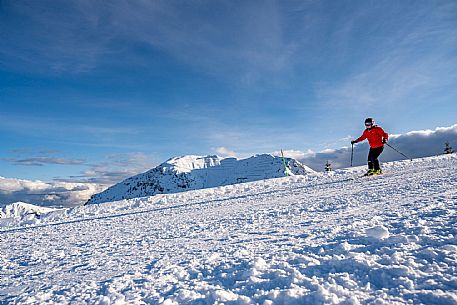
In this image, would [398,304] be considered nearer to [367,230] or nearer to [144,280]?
[367,230]

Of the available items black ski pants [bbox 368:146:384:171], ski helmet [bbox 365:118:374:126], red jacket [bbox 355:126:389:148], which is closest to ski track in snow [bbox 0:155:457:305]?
black ski pants [bbox 368:146:384:171]

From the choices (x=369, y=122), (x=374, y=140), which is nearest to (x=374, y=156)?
(x=374, y=140)

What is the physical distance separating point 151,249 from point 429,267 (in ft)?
11.9

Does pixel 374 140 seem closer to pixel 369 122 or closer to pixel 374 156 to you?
pixel 374 156

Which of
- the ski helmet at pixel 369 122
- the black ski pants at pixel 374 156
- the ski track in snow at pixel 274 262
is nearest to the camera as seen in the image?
the ski track in snow at pixel 274 262

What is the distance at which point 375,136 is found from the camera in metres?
13.1

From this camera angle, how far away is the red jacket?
12996 millimetres

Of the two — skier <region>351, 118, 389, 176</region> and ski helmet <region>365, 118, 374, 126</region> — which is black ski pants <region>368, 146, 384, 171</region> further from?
ski helmet <region>365, 118, 374, 126</region>

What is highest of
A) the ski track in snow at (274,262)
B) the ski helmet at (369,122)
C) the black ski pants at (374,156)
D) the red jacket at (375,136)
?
the ski helmet at (369,122)

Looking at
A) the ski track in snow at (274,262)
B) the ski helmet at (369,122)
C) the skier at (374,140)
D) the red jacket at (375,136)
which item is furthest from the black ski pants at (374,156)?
the ski track in snow at (274,262)

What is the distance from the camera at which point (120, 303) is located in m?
2.68

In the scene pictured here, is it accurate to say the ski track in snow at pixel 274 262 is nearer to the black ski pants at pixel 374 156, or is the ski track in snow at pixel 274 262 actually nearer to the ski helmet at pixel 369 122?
the black ski pants at pixel 374 156

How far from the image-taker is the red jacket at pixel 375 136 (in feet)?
42.6

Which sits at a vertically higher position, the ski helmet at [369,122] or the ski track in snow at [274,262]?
the ski helmet at [369,122]
